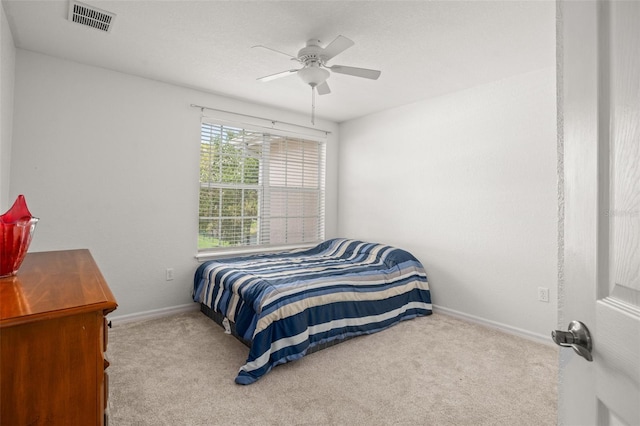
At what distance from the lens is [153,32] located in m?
Result: 2.32

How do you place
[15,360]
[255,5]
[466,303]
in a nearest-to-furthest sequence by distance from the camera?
[15,360], [255,5], [466,303]

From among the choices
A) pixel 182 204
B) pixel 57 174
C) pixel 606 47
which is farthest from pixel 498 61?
pixel 57 174

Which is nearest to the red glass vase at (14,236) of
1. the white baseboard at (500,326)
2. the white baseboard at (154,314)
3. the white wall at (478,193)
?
the white baseboard at (154,314)

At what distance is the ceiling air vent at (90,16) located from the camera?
2.06 m

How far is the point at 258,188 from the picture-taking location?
13.3 feet

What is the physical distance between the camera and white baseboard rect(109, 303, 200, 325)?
119 inches

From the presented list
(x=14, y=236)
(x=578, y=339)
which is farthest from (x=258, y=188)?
(x=578, y=339)

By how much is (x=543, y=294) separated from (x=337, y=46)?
2.64 metres

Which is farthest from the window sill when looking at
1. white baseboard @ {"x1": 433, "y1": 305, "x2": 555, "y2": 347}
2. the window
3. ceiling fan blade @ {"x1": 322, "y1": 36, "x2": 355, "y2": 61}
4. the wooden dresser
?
the wooden dresser

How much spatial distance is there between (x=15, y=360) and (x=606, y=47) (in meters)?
1.50

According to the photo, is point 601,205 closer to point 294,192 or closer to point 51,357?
point 51,357

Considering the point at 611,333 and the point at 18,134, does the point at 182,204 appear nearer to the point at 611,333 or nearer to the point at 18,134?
the point at 18,134

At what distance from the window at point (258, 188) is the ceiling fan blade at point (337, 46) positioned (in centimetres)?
183

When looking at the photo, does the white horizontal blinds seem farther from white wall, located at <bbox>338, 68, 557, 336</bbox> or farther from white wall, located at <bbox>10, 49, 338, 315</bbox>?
white wall, located at <bbox>10, 49, 338, 315</bbox>
